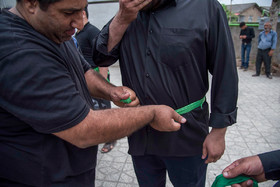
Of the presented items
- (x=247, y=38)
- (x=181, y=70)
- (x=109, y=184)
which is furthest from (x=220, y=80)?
(x=247, y=38)

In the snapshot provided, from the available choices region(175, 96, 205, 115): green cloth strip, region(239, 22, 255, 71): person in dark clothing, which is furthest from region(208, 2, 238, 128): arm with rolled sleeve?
region(239, 22, 255, 71): person in dark clothing

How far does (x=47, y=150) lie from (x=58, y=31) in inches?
24.5

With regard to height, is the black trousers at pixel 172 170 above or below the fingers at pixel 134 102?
below

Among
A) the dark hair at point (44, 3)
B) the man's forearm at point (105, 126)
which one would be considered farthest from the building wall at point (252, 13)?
the dark hair at point (44, 3)

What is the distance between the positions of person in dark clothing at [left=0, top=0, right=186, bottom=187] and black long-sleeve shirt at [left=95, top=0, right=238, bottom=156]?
0.85 ft

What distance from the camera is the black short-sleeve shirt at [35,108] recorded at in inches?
35.9

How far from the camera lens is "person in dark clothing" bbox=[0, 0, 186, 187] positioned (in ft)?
3.02

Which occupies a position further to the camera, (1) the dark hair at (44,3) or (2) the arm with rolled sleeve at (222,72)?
(2) the arm with rolled sleeve at (222,72)

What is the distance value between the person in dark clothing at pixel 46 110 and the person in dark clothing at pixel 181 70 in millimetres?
250

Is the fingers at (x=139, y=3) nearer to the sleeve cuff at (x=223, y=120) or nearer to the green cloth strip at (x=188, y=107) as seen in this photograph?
the green cloth strip at (x=188, y=107)

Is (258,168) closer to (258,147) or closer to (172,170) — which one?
(172,170)

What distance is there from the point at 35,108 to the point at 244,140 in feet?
12.5

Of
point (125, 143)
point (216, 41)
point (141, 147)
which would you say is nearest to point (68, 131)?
point (141, 147)

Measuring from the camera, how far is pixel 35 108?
0.94 meters
